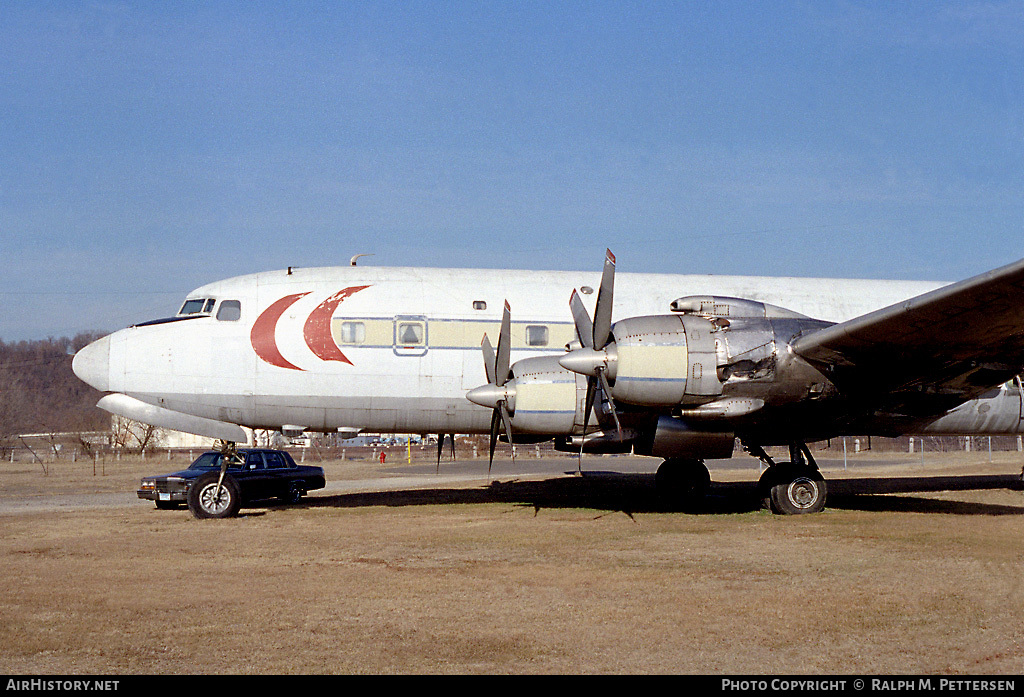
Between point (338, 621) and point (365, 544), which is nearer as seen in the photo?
point (338, 621)

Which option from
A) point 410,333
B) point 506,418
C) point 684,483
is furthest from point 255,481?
point 684,483

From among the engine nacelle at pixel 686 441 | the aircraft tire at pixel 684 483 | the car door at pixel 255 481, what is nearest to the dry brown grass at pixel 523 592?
the engine nacelle at pixel 686 441

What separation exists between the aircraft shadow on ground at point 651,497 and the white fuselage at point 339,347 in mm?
3044

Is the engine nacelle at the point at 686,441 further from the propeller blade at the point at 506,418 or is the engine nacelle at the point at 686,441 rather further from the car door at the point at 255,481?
the car door at the point at 255,481

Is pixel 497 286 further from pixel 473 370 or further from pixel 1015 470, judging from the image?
pixel 1015 470

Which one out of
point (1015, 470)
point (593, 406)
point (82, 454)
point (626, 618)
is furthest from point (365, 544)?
point (82, 454)

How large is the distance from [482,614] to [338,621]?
1431 mm

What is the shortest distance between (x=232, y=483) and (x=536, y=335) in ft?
23.6

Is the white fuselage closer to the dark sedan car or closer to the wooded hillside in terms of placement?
the dark sedan car

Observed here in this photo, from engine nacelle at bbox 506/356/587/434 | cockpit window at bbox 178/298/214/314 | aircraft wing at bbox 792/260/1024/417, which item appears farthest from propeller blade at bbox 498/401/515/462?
cockpit window at bbox 178/298/214/314

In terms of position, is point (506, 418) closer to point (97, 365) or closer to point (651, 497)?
point (651, 497)

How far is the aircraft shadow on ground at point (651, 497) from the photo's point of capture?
17.6 m

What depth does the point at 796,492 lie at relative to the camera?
632 inches

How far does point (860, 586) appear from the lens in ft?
31.4
